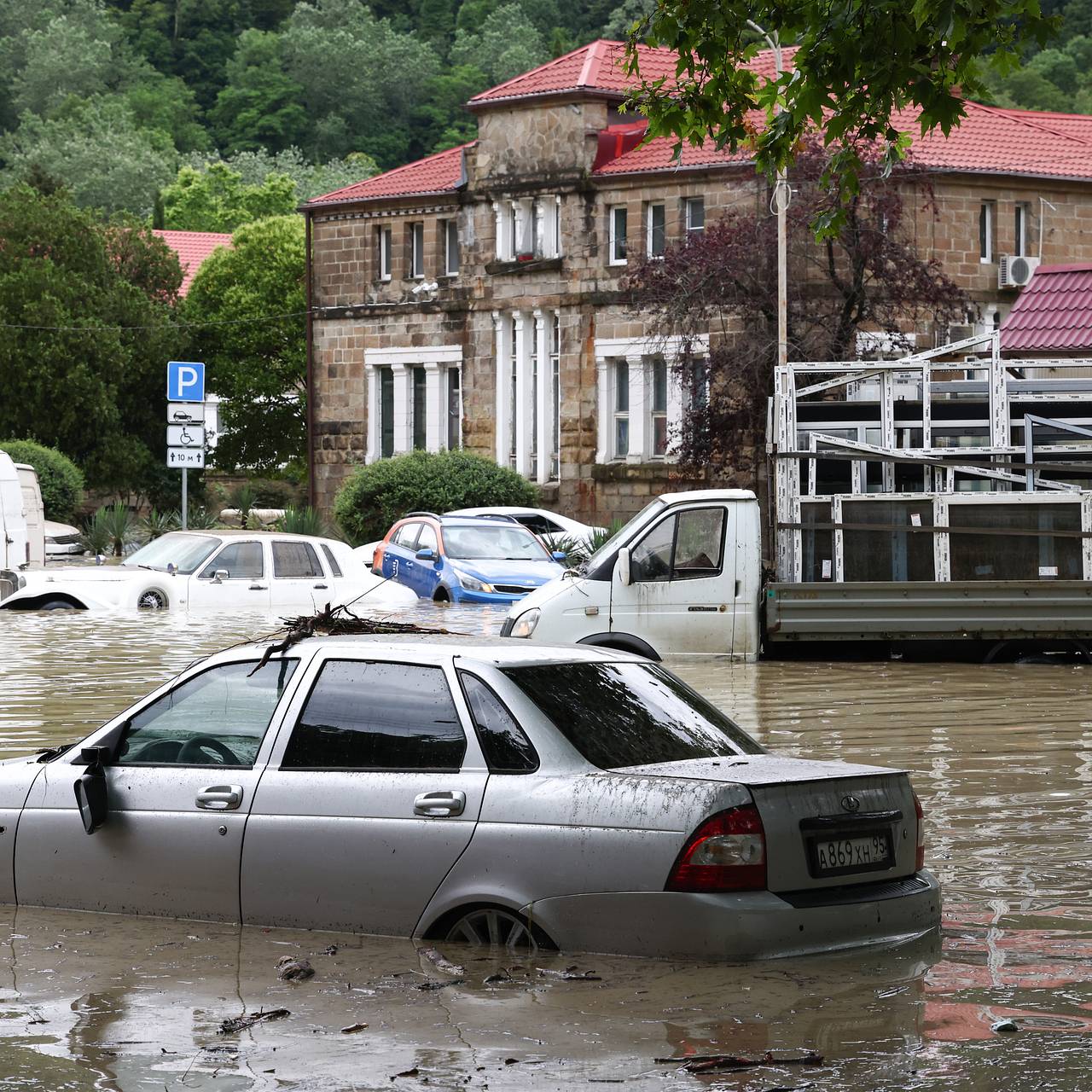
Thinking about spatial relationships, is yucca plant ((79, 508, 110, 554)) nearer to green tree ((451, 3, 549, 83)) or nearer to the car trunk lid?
the car trunk lid

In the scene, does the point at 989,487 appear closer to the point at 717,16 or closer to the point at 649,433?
the point at 717,16

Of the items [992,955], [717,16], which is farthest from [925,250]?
[992,955]

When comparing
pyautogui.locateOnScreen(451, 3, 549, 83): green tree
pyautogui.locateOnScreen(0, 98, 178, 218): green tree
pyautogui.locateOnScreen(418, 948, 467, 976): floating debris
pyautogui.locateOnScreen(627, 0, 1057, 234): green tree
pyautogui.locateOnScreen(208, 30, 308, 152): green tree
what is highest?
pyautogui.locateOnScreen(451, 3, 549, 83): green tree

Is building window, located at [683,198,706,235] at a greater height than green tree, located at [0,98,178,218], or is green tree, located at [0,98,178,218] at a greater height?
green tree, located at [0,98,178,218]

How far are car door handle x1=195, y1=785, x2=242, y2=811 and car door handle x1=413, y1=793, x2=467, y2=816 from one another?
82 centimetres

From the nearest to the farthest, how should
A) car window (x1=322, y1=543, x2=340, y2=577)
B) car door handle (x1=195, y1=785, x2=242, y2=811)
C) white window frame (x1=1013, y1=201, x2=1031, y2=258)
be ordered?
1. car door handle (x1=195, y1=785, x2=242, y2=811)
2. car window (x1=322, y1=543, x2=340, y2=577)
3. white window frame (x1=1013, y1=201, x2=1031, y2=258)

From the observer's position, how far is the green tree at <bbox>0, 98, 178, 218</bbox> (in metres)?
104

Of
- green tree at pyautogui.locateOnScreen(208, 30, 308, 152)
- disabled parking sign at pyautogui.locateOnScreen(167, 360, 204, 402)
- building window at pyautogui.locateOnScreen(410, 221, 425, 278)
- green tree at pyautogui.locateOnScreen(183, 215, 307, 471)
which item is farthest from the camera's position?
green tree at pyautogui.locateOnScreen(208, 30, 308, 152)

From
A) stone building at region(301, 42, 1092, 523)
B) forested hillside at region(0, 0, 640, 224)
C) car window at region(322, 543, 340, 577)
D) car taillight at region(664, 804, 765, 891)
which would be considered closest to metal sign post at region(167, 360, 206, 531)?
car window at region(322, 543, 340, 577)

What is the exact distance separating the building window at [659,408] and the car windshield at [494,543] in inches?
663

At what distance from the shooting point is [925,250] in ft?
148

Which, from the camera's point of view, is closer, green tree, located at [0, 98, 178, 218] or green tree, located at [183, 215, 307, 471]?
green tree, located at [183, 215, 307, 471]

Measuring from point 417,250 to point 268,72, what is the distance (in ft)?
270

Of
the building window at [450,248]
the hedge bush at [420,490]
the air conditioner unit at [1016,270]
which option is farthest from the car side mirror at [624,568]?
the building window at [450,248]
